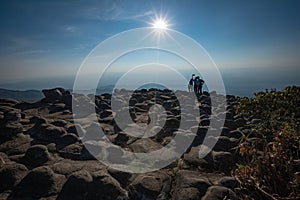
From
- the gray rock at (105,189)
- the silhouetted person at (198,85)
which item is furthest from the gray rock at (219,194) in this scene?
the silhouetted person at (198,85)

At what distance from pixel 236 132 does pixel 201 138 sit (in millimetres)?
1720

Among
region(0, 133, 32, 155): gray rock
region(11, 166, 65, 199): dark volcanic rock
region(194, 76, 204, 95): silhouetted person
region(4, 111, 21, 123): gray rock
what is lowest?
region(11, 166, 65, 199): dark volcanic rock

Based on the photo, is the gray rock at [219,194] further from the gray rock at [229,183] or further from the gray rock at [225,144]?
the gray rock at [225,144]

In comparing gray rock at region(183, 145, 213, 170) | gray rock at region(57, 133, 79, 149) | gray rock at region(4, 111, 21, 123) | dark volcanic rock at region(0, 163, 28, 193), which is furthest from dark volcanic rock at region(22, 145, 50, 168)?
gray rock at region(4, 111, 21, 123)

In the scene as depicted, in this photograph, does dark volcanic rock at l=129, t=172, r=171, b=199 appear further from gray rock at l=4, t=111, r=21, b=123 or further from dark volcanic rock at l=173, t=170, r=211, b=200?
gray rock at l=4, t=111, r=21, b=123

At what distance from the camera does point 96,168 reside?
8.59 m

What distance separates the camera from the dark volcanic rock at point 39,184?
702 centimetres

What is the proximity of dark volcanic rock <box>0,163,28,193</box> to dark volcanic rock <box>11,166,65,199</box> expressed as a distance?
35 centimetres

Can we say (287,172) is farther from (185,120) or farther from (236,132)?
(185,120)

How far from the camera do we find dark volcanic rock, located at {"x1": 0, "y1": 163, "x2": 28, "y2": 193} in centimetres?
745

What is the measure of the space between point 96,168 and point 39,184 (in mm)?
1894

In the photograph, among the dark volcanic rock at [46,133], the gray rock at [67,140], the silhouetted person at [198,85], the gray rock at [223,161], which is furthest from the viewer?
the silhouetted person at [198,85]

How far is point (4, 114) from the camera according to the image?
14.9 meters

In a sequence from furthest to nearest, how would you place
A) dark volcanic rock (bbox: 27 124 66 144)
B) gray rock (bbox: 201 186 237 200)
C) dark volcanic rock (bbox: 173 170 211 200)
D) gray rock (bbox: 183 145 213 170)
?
dark volcanic rock (bbox: 27 124 66 144) → gray rock (bbox: 183 145 213 170) → dark volcanic rock (bbox: 173 170 211 200) → gray rock (bbox: 201 186 237 200)
